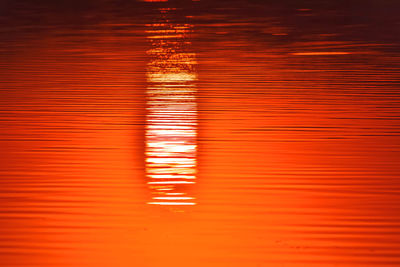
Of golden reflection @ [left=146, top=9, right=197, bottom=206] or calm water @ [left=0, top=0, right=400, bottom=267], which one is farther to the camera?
golden reflection @ [left=146, top=9, right=197, bottom=206]

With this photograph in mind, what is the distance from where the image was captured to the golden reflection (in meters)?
2.48

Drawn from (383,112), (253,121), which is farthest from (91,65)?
(383,112)

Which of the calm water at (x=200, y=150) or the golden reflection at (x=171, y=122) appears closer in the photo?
the calm water at (x=200, y=150)

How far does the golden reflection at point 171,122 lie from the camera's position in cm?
248

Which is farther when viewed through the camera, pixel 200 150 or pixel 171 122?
pixel 171 122

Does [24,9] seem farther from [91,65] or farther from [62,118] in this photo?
[62,118]

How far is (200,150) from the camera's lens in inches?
112

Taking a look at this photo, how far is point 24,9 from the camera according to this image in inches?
290

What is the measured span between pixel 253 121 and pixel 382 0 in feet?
16.6

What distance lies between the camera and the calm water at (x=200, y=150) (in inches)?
79.4

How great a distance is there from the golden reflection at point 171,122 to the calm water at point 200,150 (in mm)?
11

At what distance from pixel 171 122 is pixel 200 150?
443mm

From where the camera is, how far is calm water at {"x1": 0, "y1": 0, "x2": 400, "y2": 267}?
2016 mm

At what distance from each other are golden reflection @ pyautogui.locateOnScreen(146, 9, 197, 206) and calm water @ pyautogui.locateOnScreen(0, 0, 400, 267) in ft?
0.03
